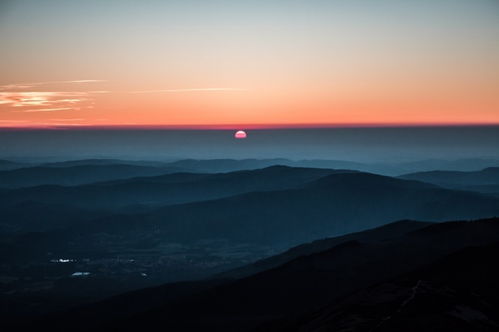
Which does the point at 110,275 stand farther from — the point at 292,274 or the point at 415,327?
the point at 415,327

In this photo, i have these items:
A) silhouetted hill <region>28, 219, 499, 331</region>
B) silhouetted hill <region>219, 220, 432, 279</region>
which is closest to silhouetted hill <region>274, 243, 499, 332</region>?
silhouetted hill <region>28, 219, 499, 331</region>

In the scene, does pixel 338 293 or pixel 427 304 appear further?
pixel 338 293

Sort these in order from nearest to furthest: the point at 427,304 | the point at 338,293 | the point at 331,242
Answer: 1. the point at 427,304
2. the point at 338,293
3. the point at 331,242

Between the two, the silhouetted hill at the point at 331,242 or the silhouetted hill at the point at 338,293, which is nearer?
the silhouetted hill at the point at 338,293

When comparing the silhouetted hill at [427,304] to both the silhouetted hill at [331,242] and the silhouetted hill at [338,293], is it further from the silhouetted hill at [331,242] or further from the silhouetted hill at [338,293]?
the silhouetted hill at [331,242]

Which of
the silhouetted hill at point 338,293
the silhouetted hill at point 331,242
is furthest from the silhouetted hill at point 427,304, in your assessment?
the silhouetted hill at point 331,242

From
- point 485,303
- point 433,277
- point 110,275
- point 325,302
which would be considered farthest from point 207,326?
point 110,275

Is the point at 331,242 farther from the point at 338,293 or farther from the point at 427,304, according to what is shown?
the point at 427,304

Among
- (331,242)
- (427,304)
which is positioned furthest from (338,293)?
(331,242)
